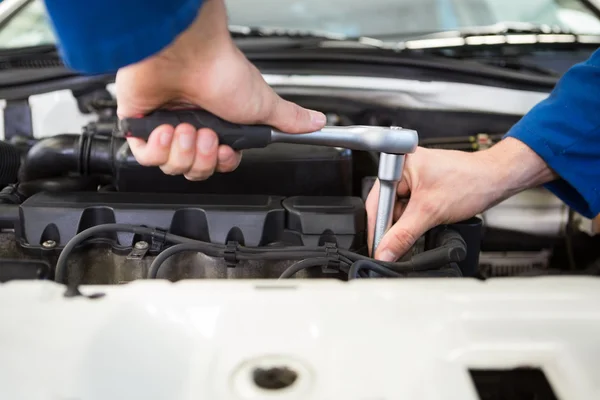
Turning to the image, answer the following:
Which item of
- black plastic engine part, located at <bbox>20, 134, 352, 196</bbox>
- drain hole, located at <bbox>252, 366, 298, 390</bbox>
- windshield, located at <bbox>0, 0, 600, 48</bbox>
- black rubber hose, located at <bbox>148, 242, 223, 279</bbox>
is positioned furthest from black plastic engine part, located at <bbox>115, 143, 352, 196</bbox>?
windshield, located at <bbox>0, 0, 600, 48</bbox>

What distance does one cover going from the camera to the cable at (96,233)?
664 mm

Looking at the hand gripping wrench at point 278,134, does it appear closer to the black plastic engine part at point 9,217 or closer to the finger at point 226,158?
the finger at point 226,158

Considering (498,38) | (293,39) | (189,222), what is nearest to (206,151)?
(189,222)

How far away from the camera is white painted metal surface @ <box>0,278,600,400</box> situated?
452mm

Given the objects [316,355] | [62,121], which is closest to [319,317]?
[316,355]

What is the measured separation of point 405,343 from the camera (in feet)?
1.62

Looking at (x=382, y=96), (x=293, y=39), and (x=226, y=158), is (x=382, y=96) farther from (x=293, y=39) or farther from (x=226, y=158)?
(x=226, y=158)

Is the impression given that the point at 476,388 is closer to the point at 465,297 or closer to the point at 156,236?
the point at 465,297

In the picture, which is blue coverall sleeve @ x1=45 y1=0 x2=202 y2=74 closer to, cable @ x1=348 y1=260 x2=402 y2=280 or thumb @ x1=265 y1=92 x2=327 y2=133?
thumb @ x1=265 y1=92 x2=327 y2=133

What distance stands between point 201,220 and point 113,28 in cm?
33

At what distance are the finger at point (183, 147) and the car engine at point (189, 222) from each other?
9cm

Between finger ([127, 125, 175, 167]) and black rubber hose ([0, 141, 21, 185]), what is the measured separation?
0.27 metres

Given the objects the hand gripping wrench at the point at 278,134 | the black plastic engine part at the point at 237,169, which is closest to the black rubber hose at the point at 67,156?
the black plastic engine part at the point at 237,169

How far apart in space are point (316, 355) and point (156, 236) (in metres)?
0.34
